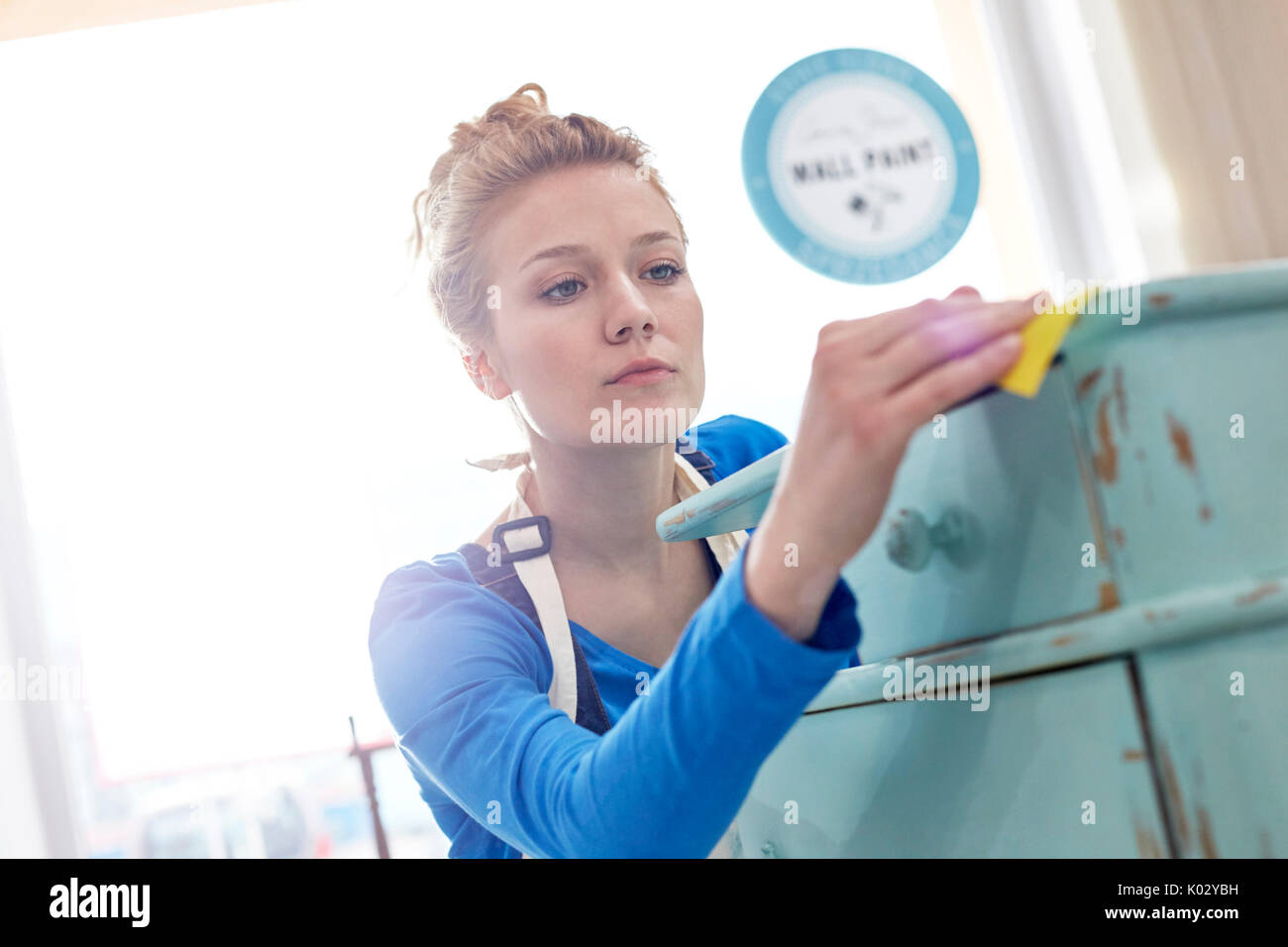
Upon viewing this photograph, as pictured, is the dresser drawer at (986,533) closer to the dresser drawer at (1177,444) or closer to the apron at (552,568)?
the dresser drawer at (1177,444)

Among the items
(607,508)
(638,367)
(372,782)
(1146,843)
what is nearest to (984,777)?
(1146,843)

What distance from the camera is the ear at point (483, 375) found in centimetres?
114

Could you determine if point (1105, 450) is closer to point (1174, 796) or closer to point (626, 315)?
point (1174, 796)

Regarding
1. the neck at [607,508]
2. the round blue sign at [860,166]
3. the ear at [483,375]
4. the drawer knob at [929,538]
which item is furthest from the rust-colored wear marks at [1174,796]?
the round blue sign at [860,166]

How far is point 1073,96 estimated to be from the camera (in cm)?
178

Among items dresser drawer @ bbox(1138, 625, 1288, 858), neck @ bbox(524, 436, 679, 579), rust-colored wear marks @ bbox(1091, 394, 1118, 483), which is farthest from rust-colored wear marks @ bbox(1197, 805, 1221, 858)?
neck @ bbox(524, 436, 679, 579)

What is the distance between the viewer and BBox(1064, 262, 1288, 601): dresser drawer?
0.33m

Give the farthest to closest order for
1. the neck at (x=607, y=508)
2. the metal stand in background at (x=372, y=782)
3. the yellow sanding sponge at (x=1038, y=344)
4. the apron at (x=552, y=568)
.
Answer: the metal stand in background at (x=372, y=782)
the neck at (x=607, y=508)
the apron at (x=552, y=568)
the yellow sanding sponge at (x=1038, y=344)

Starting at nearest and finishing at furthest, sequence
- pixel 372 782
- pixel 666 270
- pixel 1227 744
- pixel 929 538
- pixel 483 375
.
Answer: pixel 1227 744 → pixel 929 538 → pixel 666 270 → pixel 483 375 → pixel 372 782

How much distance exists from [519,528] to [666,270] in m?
0.33

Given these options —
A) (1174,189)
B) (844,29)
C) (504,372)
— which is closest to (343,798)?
(504,372)

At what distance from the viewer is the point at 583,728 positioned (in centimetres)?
64

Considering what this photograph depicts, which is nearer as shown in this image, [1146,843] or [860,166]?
[1146,843]

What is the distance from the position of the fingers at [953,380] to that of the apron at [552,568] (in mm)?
603
